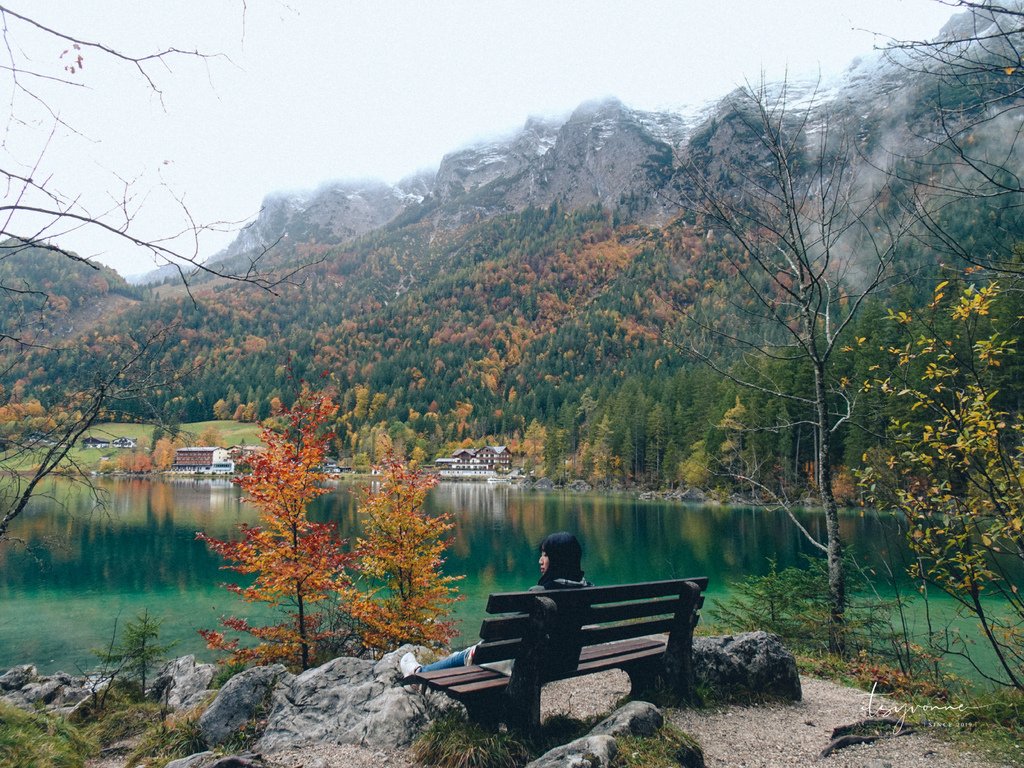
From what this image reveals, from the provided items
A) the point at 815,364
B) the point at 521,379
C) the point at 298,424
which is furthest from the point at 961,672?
the point at 521,379

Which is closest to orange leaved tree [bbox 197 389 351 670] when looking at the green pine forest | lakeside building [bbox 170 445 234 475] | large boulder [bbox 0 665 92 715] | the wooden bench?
large boulder [bbox 0 665 92 715]

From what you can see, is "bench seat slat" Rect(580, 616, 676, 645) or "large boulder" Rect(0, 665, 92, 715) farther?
"large boulder" Rect(0, 665, 92, 715)

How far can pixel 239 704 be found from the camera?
6395mm

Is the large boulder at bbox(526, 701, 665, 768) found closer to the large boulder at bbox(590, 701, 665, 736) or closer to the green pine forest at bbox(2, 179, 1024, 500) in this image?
the large boulder at bbox(590, 701, 665, 736)

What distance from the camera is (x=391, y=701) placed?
5285mm

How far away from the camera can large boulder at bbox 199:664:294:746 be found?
6.24 metres

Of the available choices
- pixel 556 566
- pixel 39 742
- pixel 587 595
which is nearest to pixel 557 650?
pixel 587 595

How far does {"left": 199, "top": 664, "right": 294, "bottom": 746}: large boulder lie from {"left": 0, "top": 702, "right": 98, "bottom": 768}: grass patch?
155 cm

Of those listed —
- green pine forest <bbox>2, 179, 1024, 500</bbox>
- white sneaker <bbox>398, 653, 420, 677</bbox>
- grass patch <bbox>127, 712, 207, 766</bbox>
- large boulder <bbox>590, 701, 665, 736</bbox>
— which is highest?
green pine forest <bbox>2, 179, 1024, 500</bbox>

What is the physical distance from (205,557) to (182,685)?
2027 cm

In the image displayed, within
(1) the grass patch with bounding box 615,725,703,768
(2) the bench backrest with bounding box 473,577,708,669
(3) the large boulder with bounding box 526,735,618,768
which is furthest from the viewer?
(2) the bench backrest with bounding box 473,577,708,669

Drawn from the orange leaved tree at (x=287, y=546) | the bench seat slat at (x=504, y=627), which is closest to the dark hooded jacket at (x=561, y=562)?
the bench seat slat at (x=504, y=627)

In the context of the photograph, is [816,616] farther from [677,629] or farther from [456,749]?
[456,749]

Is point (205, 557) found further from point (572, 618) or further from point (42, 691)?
point (572, 618)
